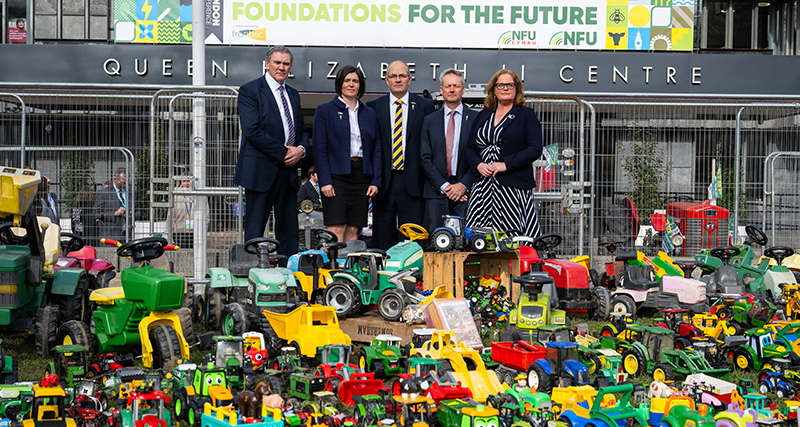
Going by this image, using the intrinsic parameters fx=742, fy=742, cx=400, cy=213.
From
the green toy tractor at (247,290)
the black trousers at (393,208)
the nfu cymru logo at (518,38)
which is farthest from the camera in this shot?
the nfu cymru logo at (518,38)

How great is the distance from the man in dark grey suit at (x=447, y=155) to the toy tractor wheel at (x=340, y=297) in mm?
1657

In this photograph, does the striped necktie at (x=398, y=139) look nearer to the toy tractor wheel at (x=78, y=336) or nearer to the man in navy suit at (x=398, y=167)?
the man in navy suit at (x=398, y=167)

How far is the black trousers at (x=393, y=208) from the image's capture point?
747 cm

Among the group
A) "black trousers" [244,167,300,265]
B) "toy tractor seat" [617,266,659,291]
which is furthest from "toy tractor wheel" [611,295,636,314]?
"black trousers" [244,167,300,265]

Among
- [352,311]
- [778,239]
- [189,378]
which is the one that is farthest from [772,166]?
[189,378]

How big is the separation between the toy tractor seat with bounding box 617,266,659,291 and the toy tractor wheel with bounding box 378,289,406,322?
2821 mm

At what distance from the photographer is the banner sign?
549 inches

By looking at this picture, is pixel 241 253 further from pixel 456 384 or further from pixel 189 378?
pixel 456 384

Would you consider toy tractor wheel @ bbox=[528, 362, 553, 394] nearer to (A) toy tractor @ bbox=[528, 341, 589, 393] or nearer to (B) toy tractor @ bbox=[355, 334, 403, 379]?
(A) toy tractor @ bbox=[528, 341, 589, 393]

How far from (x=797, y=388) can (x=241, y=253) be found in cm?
454

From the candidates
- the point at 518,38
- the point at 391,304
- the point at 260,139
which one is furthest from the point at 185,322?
the point at 518,38

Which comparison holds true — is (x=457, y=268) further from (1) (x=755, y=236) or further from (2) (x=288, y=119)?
(1) (x=755, y=236)

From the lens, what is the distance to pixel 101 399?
4047 mm

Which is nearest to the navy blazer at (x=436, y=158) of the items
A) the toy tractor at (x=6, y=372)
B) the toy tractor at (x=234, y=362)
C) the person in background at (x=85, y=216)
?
the toy tractor at (x=234, y=362)
